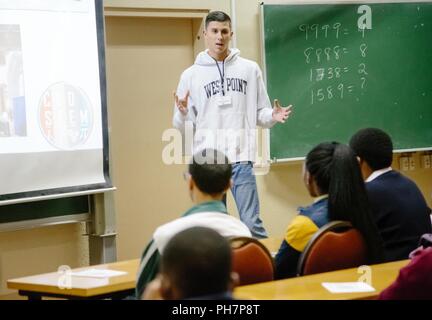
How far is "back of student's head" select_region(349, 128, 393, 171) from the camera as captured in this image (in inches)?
136

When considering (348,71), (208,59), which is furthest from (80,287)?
(348,71)

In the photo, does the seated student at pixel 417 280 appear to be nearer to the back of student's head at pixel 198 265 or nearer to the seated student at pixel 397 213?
the back of student's head at pixel 198 265

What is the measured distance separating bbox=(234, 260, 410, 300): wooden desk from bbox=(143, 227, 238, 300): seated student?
28.6 inches

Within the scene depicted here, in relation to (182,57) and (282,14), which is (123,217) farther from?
(282,14)

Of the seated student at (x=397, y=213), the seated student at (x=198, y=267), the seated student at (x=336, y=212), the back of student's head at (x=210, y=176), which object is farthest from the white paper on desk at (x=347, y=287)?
the seated student at (x=198, y=267)

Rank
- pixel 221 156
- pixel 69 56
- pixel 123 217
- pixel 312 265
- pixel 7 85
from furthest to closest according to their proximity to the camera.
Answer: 1. pixel 123 217
2. pixel 69 56
3. pixel 7 85
4. pixel 221 156
5. pixel 312 265

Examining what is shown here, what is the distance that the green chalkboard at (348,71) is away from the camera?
19.9 ft

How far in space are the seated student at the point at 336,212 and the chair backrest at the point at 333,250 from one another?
0.04m

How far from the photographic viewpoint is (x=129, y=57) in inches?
226

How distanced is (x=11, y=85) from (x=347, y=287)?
2.55 m
